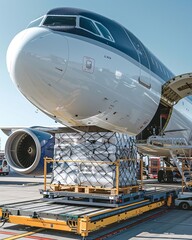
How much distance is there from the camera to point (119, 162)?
700 cm

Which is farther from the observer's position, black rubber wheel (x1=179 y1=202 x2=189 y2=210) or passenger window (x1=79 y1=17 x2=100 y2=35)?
black rubber wheel (x1=179 y1=202 x2=189 y2=210)

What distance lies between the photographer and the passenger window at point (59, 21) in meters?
6.82

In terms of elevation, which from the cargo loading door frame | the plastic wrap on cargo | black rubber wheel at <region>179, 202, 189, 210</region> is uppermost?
the cargo loading door frame

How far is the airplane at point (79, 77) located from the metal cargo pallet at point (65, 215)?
5.89ft

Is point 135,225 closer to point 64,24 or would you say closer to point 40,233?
point 40,233

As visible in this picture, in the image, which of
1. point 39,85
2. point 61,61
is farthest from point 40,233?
point 61,61

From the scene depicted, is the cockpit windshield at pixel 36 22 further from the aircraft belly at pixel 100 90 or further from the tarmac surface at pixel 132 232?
the tarmac surface at pixel 132 232

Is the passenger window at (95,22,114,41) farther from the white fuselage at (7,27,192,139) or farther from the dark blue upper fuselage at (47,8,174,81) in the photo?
the white fuselage at (7,27,192,139)

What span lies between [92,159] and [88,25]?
281 cm

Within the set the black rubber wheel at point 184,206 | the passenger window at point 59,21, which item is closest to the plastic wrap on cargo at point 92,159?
the passenger window at point 59,21

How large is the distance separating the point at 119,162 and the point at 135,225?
1.41m

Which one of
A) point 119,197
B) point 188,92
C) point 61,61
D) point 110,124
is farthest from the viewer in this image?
point 188,92

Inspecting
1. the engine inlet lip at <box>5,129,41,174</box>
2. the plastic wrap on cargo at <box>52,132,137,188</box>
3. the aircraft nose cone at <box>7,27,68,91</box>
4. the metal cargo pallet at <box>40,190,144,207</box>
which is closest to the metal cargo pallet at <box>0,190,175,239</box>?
the metal cargo pallet at <box>40,190,144,207</box>

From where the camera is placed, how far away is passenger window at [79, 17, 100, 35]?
7094 mm
